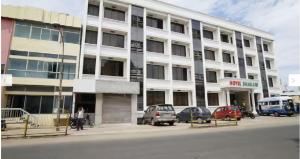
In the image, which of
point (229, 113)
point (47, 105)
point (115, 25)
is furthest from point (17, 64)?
point (229, 113)

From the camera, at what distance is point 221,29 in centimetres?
3186

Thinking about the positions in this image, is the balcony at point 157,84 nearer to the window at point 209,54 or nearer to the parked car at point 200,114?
the parked car at point 200,114

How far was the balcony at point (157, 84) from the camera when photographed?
2379 centimetres

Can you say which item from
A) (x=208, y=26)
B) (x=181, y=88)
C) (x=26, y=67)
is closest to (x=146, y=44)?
(x=181, y=88)

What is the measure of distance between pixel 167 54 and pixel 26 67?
16.2m

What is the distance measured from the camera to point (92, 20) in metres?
22.3

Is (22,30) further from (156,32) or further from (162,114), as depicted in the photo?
(162,114)

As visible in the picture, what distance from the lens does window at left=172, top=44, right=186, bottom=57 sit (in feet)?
90.4

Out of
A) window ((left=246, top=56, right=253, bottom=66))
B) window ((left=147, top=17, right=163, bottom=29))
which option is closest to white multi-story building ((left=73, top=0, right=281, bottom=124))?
window ((left=147, top=17, right=163, bottom=29))

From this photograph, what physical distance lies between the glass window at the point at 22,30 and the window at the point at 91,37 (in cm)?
698

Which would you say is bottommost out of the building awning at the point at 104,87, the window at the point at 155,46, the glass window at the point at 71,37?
the building awning at the point at 104,87

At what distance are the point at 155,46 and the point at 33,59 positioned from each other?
14.2 meters

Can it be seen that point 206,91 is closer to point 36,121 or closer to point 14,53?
point 36,121

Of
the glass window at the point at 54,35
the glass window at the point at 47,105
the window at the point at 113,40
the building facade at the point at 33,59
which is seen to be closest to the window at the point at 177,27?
the window at the point at 113,40
